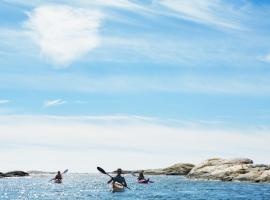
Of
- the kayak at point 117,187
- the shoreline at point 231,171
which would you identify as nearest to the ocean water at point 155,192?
the kayak at point 117,187

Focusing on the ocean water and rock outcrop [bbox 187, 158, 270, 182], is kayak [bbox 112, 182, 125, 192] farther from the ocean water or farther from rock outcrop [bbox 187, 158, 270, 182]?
rock outcrop [bbox 187, 158, 270, 182]

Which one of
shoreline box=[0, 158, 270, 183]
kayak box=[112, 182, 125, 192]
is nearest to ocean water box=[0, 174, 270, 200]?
kayak box=[112, 182, 125, 192]

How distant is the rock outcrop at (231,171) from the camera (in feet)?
365

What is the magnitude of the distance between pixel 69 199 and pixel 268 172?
5759 centimetres

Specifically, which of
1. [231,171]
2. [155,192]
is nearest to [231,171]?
[231,171]

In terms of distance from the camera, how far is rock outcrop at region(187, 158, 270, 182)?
11125 cm

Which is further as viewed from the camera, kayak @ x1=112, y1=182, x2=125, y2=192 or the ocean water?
kayak @ x1=112, y1=182, x2=125, y2=192

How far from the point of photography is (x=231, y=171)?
121m

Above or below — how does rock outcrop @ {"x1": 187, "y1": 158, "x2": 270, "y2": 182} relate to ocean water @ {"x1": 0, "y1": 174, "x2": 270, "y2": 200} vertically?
above

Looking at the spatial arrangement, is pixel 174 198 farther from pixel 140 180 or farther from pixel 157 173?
pixel 157 173

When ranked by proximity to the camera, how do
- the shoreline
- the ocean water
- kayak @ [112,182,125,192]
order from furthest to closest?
the shoreline → kayak @ [112,182,125,192] → the ocean water

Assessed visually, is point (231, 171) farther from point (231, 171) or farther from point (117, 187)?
point (117, 187)

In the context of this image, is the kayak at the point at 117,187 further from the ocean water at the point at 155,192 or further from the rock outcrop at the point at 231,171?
the rock outcrop at the point at 231,171

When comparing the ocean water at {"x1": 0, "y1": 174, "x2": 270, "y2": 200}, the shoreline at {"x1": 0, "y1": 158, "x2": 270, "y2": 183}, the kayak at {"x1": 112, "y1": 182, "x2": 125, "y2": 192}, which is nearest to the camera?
the ocean water at {"x1": 0, "y1": 174, "x2": 270, "y2": 200}
